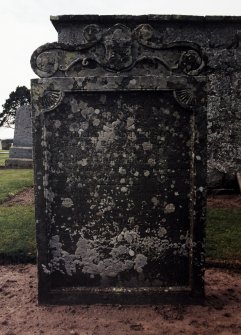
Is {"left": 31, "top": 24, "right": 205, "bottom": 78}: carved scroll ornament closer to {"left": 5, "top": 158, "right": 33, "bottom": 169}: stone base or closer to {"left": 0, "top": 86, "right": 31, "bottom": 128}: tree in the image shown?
{"left": 5, "top": 158, "right": 33, "bottom": 169}: stone base

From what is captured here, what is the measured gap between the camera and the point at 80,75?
3.76 meters

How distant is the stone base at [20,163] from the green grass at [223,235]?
896cm

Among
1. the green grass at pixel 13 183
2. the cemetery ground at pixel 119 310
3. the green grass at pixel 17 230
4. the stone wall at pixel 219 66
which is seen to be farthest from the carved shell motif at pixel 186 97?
the green grass at pixel 13 183

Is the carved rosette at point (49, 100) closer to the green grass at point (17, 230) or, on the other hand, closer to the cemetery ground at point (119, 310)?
the cemetery ground at point (119, 310)

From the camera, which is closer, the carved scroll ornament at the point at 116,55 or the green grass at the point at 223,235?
the carved scroll ornament at the point at 116,55

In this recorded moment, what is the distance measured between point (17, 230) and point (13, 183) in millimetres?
4819

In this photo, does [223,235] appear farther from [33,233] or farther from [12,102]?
[12,102]

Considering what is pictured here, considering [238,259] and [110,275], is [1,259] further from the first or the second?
[238,259]

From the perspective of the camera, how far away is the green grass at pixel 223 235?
5.04 metres

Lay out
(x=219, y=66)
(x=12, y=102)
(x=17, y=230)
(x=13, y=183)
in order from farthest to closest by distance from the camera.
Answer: (x=12, y=102), (x=13, y=183), (x=219, y=66), (x=17, y=230)

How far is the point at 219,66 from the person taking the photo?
8461mm

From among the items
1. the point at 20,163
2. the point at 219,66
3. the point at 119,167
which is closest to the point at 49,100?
the point at 119,167

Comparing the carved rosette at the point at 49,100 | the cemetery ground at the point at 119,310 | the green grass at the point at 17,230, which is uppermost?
the carved rosette at the point at 49,100

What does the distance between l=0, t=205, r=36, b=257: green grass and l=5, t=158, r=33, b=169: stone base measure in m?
6.96
